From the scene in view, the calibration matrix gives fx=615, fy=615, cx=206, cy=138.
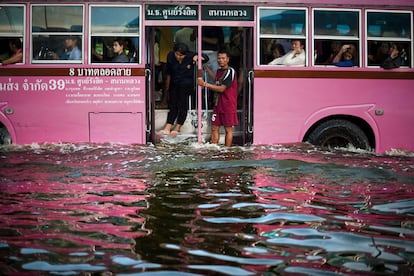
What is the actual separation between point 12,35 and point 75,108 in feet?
4.81

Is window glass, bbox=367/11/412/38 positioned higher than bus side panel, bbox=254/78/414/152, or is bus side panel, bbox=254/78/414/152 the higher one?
window glass, bbox=367/11/412/38

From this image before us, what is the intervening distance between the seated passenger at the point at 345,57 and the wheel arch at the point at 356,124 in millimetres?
824

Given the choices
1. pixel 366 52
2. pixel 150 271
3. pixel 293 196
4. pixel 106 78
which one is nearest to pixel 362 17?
pixel 366 52

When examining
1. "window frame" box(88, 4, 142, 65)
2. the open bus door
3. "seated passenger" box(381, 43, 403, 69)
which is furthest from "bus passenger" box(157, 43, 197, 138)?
"seated passenger" box(381, 43, 403, 69)

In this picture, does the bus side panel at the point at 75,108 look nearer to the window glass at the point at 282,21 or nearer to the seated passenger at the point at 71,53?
the seated passenger at the point at 71,53

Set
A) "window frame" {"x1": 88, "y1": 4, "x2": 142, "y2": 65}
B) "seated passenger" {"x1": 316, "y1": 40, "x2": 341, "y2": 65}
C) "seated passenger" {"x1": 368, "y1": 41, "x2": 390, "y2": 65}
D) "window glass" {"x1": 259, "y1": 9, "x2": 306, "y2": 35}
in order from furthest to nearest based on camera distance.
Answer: "seated passenger" {"x1": 368, "y1": 41, "x2": 390, "y2": 65} < "seated passenger" {"x1": 316, "y1": 40, "x2": 341, "y2": 65} < "window glass" {"x1": 259, "y1": 9, "x2": 306, "y2": 35} < "window frame" {"x1": 88, "y1": 4, "x2": 142, "y2": 65}

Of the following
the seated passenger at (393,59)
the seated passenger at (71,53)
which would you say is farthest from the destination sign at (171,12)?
the seated passenger at (393,59)

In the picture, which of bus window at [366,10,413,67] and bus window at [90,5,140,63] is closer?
bus window at [90,5,140,63]

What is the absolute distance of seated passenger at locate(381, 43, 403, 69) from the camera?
9828 mm

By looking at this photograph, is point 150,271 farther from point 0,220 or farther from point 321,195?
point 321,195

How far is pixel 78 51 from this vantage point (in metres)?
9.45

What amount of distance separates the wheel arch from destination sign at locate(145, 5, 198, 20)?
2531mm

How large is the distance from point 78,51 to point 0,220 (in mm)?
5203

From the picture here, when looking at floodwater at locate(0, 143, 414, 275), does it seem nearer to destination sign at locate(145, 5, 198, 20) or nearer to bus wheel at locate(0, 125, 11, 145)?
bus wheel at locate(0, 125, 11, 145)
